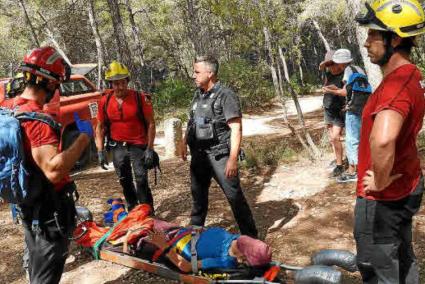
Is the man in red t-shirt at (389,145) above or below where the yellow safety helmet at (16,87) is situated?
Result: below

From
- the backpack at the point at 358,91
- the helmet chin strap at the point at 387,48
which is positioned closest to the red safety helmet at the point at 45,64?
the helmet chin strap at the point at 387,48

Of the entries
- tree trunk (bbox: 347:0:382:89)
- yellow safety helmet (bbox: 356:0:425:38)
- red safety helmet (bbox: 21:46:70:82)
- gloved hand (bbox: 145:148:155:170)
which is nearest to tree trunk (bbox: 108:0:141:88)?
tree trunk (bbox: 347:0:382:89)

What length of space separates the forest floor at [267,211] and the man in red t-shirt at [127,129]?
1.09m

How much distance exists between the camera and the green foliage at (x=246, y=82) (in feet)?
60.5

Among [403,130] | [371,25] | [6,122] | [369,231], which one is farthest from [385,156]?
[6,122]

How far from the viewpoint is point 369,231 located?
7.94ft

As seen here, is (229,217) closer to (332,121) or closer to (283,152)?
(332,121)

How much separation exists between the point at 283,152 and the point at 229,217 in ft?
9.89

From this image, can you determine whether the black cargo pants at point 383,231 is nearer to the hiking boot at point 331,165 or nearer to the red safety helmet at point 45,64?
the red safety helmet at point 45,64

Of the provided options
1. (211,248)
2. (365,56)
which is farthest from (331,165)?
(211,248)

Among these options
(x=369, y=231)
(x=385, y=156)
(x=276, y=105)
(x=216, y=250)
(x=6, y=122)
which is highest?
(x=6, y=122)

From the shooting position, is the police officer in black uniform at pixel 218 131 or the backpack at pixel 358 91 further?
the backpack at pixel 358 91

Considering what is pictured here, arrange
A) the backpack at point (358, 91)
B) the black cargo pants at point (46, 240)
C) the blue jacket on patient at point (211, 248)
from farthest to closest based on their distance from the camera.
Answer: the backpack at point (358, 91) < the blue jacket on patient at point (211, 248) < the black cargo pants at point (46, 240)

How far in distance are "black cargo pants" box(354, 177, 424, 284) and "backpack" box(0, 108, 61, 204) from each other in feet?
6.40
